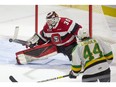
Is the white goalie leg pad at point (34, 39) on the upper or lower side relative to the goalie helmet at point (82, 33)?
lower

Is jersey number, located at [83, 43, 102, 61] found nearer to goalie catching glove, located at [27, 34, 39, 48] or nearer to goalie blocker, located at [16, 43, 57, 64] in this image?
goalie blocker, located at [16, 43, 57, 64]

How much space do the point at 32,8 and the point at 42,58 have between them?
35 cm

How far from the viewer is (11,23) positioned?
9.55 ft

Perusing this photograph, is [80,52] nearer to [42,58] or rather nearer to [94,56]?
[94,56]

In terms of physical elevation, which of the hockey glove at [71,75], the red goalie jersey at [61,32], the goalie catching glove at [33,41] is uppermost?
the red goalie jersey at [61,32]

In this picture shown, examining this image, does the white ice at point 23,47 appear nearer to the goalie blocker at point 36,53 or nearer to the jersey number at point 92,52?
the goalie blocker at point 36,53

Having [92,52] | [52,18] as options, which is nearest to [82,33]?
[92,52]

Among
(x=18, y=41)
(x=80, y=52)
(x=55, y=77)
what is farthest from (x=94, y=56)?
(x=18, y=41)

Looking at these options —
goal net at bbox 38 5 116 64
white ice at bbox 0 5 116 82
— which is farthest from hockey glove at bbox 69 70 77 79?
goal net at bbox 38 5 116 64

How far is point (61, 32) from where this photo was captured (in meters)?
2.80

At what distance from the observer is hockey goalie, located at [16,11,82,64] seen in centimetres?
279

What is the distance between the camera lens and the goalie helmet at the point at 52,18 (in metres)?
2.80

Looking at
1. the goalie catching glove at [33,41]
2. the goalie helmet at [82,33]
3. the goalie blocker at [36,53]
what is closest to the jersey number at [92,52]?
the goalie helmet at [82,33]

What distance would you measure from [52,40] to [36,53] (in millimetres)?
147
